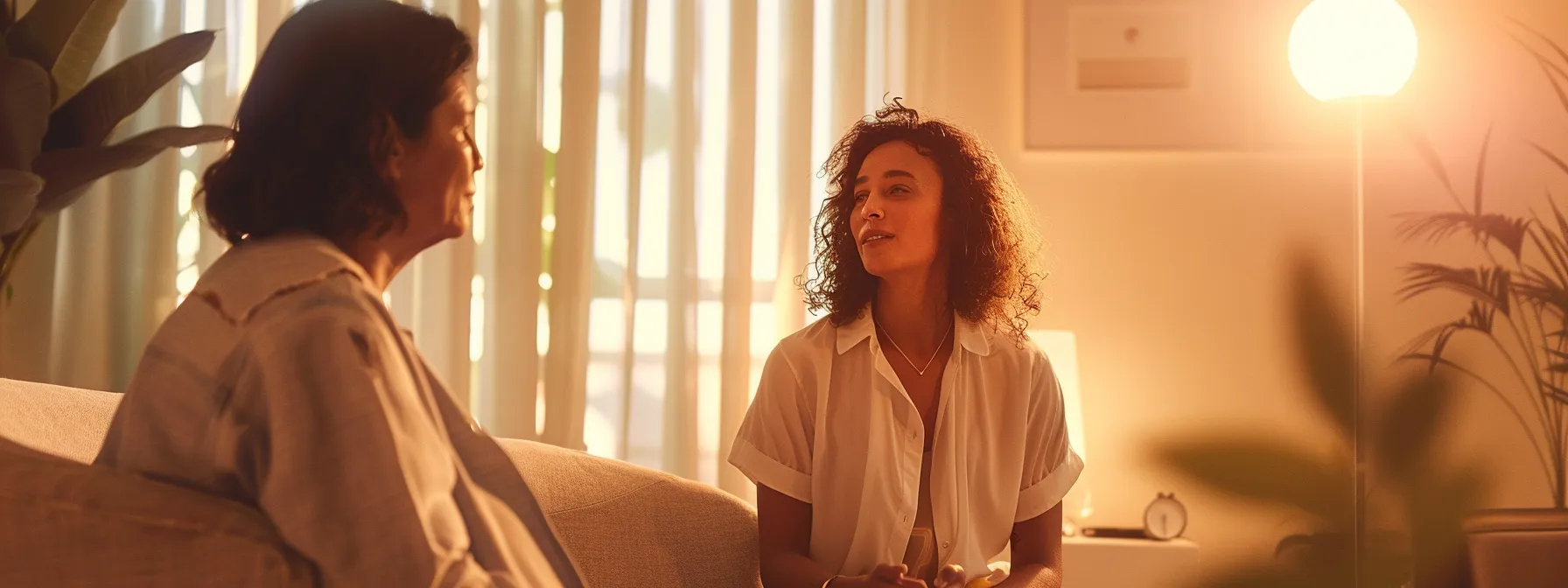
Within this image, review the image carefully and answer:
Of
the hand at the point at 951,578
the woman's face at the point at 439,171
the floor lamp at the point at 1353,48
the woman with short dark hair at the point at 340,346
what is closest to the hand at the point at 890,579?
the hand at the point at 951,578

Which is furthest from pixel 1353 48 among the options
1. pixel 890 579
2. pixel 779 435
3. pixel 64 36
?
pixel 64 36

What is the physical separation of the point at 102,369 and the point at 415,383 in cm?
284

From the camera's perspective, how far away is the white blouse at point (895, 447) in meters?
1.97

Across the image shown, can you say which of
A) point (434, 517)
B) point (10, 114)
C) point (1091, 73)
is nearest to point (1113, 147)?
point (1091, 73)

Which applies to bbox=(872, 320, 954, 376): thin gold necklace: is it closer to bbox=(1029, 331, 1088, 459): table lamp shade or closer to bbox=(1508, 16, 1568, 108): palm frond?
bbox=(1029, 331, 1088, 459): table lamp shade

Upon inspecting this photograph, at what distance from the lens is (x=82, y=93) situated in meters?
2.87

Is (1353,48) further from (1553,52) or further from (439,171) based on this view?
(439,171)

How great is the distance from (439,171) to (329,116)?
0.39ft

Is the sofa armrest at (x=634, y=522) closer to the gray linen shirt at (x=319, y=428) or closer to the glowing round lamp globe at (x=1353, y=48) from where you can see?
the gray linen shirt at (x=319, y=428)

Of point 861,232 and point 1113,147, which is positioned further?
point 1113,147

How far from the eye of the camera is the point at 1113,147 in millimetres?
3420

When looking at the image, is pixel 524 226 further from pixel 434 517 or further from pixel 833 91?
pixel 434 517

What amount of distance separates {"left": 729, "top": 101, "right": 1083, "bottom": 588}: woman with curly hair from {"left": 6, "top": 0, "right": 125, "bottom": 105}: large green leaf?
5.94 feet

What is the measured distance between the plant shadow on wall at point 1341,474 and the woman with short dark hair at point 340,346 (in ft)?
2.19
